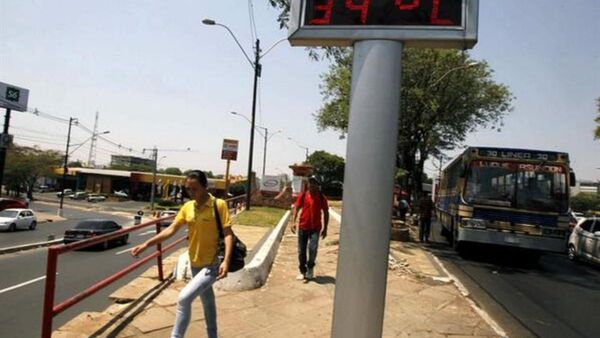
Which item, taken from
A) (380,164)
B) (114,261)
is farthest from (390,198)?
(114,261)

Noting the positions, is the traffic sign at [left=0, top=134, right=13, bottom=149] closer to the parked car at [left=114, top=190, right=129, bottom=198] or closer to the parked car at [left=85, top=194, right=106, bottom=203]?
the parked car at [left=85, top=194, right=106, bottom=203]

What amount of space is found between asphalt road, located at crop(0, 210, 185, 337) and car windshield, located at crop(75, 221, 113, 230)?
2.61 m

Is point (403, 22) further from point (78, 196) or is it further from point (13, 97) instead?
point (78, 196)

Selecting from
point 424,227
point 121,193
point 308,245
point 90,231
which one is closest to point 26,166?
point 121,193

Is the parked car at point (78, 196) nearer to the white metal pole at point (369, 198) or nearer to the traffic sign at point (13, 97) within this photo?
the traffic sign at point (13, 97)

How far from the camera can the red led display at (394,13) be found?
363cm

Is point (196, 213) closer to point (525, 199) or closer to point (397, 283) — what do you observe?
point (397, 283)

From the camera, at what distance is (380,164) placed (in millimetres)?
3559

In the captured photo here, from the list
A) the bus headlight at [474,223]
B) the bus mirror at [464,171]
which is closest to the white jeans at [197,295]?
the bus headlight at [474,223]

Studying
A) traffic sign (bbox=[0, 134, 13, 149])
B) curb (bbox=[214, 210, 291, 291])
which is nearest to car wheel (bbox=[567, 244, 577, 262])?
curb (bbox=[214, 210, 291, 291])

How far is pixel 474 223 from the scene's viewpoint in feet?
43.0

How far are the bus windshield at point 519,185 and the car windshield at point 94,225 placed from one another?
69.2 feet

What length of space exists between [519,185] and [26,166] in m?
76.4

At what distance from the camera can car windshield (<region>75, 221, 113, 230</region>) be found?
27.3 meters
